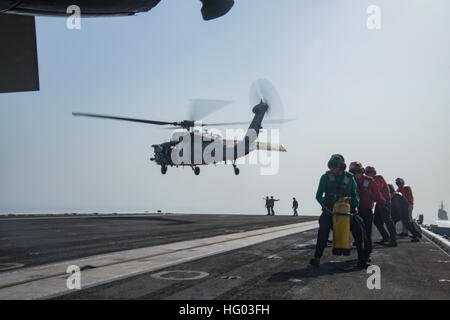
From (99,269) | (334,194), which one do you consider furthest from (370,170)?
(99,269)

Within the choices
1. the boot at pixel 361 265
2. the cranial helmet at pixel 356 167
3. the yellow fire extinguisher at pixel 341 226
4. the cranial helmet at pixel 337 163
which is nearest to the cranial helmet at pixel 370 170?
the cranial helmet at pixel 356 167

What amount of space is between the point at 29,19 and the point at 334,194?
579cm

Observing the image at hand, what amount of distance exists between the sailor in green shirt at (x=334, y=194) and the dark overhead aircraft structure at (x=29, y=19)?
422 cm

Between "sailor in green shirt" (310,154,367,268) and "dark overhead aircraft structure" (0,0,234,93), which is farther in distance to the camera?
"sailor in green shirt" (310,154,367,268)

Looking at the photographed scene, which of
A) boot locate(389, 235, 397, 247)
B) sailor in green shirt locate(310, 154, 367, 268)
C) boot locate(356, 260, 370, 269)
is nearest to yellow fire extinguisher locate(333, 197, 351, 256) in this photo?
sailor in green shirt locate(310, 154, 367, 268)

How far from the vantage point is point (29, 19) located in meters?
5.20

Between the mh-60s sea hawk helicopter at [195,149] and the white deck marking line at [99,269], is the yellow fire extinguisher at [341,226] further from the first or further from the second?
the mh-60s sea hawk helicopter at [195,149]

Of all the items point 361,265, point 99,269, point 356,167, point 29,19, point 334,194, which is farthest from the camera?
point 356,167

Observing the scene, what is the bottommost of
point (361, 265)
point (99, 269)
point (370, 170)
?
point (361, 265)

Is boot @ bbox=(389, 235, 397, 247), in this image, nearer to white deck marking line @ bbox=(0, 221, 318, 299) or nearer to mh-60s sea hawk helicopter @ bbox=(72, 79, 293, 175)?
white deck marking line @ bbox=(0, 221, 318, 299)

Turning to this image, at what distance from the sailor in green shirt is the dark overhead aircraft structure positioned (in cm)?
422

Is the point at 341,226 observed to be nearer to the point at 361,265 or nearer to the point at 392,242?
Answer: the point at 361,265

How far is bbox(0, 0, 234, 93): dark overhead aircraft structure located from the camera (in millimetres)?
3883
